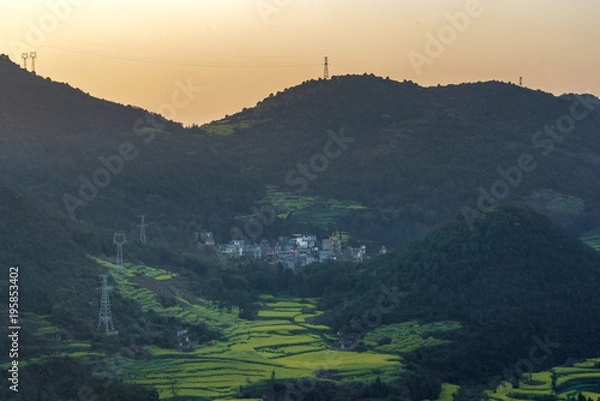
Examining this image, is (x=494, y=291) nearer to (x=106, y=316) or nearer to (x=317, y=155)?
(x=106, y=316)

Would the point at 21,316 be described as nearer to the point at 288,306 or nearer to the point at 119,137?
the point at 288,306

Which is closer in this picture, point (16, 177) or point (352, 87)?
point (16, 177)

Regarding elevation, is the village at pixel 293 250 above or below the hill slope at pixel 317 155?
below

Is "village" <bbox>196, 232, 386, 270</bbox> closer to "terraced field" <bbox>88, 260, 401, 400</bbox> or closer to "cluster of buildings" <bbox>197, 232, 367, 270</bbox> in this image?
"cluster of buildings" <bbox>197, 232, 367, 270</bbox>

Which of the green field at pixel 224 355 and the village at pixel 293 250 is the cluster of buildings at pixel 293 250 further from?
the green field at pixel 224 355

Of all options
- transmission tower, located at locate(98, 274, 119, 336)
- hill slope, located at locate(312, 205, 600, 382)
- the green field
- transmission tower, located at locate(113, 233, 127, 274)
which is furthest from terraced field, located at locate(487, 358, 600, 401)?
transmission tower, located at locate(113, 233, 127, 274)

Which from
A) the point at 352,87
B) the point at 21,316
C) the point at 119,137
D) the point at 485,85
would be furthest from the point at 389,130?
the point at 21,316

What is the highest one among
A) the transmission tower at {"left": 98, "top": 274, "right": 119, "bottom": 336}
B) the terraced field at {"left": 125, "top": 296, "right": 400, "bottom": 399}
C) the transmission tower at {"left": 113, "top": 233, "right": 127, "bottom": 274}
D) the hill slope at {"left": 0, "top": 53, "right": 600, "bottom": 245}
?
the hill slope at {"left": 0, "top": 53, "right": 600, "bottom": 245}

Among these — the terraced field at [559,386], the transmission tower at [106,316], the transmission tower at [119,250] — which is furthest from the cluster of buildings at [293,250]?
the terraced field at [559,386]
